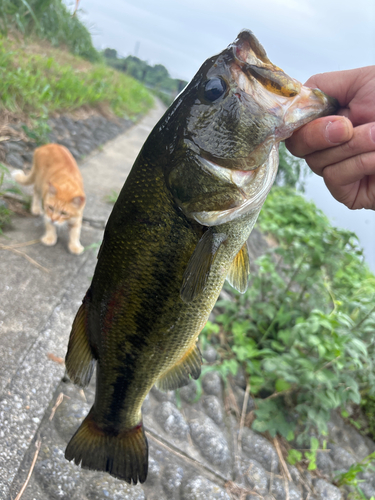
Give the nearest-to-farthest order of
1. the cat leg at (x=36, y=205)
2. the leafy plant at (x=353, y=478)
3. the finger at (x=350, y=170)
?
1. the finger at (x=350, y=170)
2. the leafy plant at (x=353, y=478)
3. the cat leg at (x=36, y=205)

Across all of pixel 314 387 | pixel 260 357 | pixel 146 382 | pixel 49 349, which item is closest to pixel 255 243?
pixel 260 357

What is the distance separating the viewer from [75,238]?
3436 millimetres

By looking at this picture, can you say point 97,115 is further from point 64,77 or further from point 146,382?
point 146,382

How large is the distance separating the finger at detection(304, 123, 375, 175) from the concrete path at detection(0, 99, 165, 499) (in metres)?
1.91

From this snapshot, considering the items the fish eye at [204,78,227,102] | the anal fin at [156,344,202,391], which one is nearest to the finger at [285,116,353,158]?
the fish eye at [204,78,227,102]

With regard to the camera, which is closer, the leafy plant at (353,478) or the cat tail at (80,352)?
the cat tail at (80,352)

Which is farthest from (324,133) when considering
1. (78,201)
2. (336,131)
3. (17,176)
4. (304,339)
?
(17,176)

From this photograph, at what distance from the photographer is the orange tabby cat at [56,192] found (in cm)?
328

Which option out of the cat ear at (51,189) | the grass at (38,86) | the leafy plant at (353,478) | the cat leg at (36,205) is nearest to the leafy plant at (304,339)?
the leafy plant at (353,478)

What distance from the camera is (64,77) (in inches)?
263

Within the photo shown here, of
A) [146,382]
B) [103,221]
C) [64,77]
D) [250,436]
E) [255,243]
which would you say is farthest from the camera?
[64,77]

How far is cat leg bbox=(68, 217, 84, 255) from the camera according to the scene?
11.1 ft

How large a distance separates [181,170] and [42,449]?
5.35 feet

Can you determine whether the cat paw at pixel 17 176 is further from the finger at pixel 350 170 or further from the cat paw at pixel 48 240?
the finger at pixel 350 170
